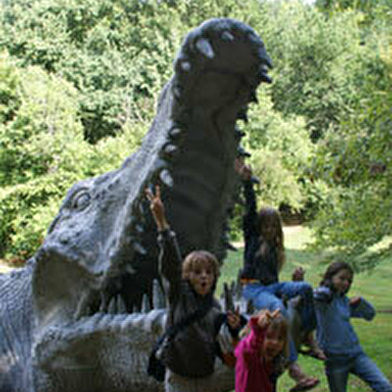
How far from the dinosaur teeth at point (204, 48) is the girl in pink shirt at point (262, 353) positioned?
1206mm

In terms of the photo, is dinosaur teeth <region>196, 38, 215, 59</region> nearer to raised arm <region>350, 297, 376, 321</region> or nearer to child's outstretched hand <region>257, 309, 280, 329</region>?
child's outstretched hand <region>257, 309, 280, 329</region>

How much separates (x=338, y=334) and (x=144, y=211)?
1704 millimetres

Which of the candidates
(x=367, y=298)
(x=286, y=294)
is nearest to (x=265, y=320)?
(x=286, y=294)

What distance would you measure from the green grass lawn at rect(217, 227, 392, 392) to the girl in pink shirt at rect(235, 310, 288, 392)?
2.38 meters

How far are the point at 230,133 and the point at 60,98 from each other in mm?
17372

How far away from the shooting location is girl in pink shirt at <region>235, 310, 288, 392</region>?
239 centimetres

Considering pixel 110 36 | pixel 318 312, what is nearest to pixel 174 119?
pixel 318 312

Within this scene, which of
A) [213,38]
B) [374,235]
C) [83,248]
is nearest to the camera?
[213,38]

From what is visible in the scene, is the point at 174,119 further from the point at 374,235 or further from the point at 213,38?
the point at 374,235

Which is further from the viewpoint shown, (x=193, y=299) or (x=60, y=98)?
(x=60, y=98)

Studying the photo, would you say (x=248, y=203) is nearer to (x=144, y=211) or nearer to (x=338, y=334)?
(x=144, y=211)

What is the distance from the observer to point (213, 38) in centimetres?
263

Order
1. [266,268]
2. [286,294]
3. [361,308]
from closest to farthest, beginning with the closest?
[286,294] < [266,268] < [361,308]

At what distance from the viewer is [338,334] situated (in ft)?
12.9
